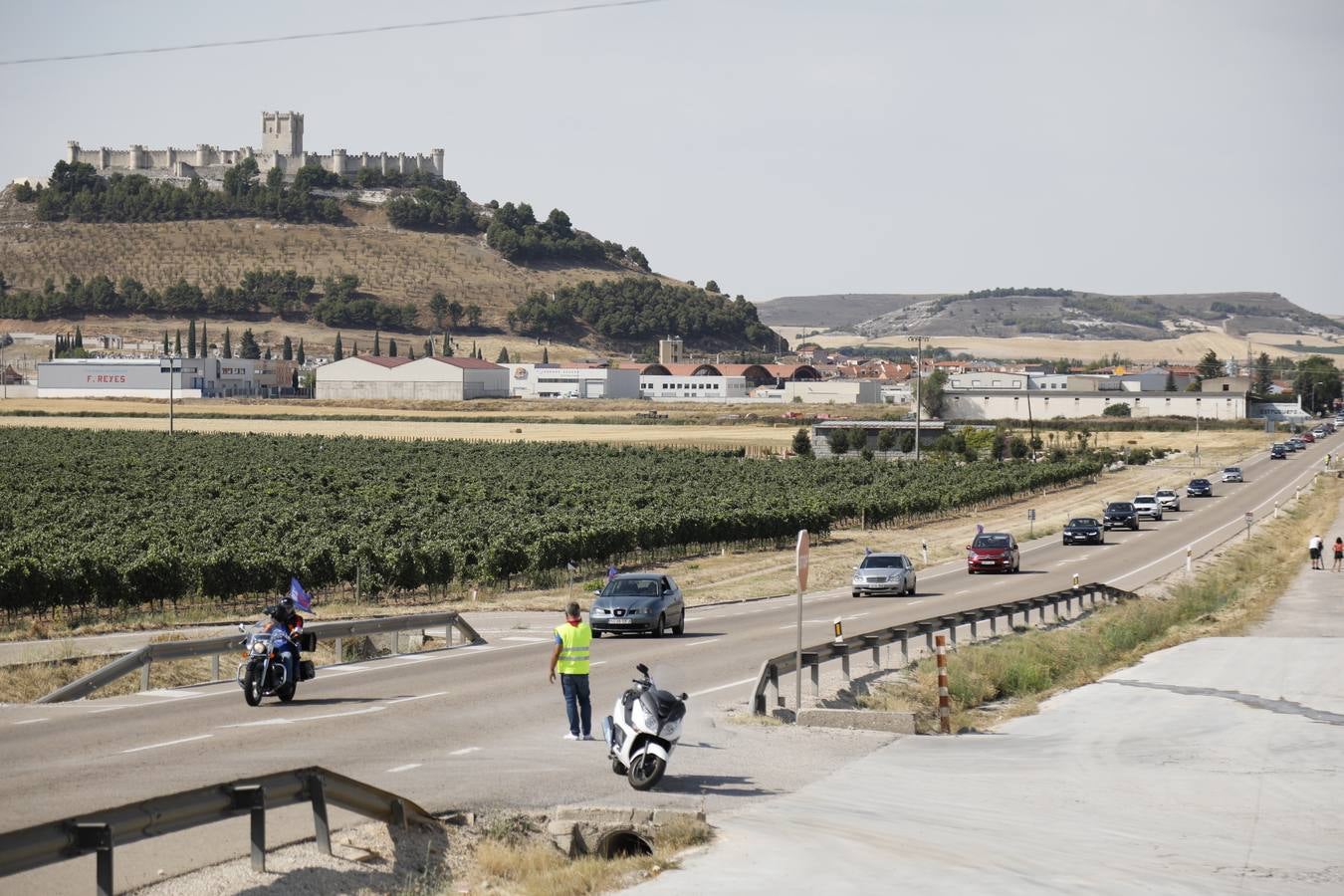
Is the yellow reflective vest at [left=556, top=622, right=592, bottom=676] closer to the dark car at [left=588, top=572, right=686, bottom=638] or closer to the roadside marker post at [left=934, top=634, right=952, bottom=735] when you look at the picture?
the roadside marker post at [left=934, top=634, right=952, bottom=735]

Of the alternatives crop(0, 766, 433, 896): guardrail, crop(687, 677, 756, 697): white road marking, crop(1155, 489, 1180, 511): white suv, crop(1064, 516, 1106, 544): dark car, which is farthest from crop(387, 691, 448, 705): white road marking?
crop(1155, 489, 1180, 511): white suv

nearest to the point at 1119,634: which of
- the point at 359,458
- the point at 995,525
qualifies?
the point at 995,525

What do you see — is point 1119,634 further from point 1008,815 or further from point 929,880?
point 929,880

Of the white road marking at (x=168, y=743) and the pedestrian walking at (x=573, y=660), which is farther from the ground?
the pedestrian walking at (x=573, y=660)

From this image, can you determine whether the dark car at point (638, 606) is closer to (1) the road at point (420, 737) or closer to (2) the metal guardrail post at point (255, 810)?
(1) the road at point (420, 737)

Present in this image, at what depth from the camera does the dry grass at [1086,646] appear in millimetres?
24547

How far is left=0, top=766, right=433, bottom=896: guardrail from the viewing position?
10383 mm

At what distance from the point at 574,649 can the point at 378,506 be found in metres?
48.2

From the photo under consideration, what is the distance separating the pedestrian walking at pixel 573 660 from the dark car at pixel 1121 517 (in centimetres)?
6047

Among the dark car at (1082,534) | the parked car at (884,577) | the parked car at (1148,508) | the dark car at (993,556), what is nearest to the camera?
the parked car at (884,577)

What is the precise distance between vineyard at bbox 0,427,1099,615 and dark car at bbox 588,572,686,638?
1201 cm

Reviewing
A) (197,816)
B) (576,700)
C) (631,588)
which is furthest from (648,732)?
(631,588)

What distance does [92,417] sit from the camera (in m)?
156

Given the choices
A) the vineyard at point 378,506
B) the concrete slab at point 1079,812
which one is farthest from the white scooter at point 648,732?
the vineyard at point 378,506
